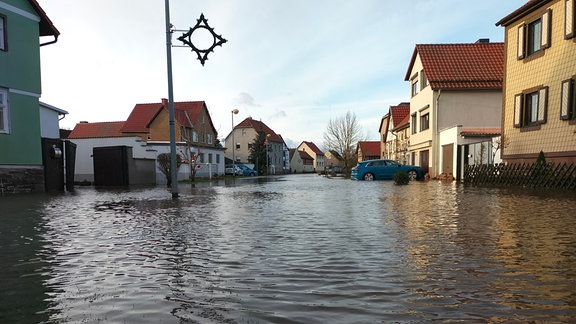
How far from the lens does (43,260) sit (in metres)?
4.39

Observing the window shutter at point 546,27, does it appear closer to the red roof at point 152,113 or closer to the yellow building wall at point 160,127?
the red roof at point 152,113

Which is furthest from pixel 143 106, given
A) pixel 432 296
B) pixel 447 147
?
pixel 432 296

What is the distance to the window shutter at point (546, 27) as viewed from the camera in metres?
16.1

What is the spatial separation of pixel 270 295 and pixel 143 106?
55011 millimetres

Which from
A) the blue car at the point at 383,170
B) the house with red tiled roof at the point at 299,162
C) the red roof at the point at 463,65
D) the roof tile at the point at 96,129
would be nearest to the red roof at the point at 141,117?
the roof tile at the point at 96,129

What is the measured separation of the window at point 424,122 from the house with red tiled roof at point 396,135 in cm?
561

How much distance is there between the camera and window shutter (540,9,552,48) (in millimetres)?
16062

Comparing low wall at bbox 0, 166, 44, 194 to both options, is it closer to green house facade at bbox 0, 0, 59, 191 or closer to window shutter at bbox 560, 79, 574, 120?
green house facade at bbox 0, 0, 59, 191

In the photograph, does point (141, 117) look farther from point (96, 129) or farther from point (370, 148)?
point (370, 148)

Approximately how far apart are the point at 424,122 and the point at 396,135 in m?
12.9

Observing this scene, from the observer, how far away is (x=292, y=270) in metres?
3.89

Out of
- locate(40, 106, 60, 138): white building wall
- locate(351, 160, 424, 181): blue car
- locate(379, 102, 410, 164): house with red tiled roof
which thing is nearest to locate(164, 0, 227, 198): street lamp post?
locate(40, 106, 60, 138): white building wall

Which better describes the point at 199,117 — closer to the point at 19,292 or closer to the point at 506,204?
the point at 506,204

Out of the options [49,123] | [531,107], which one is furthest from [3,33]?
[531,107]
